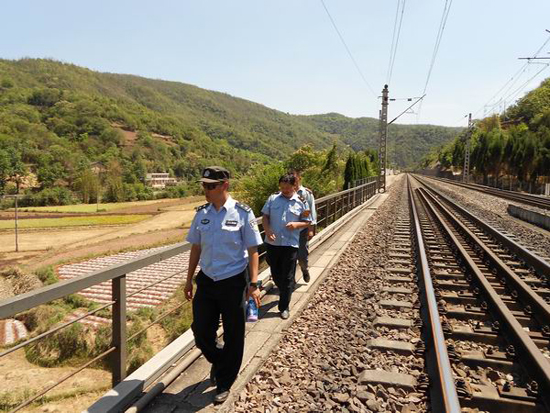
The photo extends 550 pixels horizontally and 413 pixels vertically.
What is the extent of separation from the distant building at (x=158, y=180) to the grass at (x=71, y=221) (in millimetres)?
61526

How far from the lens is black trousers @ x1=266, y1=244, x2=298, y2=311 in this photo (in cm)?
514

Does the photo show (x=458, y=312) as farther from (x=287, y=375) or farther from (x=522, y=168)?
(x=522, y=168)

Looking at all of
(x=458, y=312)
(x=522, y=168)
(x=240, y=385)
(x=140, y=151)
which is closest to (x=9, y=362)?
(x=240, y=385)

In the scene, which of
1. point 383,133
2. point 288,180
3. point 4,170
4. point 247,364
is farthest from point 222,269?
point 4,170

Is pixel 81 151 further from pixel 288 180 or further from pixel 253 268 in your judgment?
pixel 253 268

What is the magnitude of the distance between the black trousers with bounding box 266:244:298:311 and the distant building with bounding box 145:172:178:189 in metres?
132

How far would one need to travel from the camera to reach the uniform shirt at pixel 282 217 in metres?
5.11

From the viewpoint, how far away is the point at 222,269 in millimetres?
3191

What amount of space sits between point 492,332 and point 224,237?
137 inches

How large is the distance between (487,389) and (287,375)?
5.64 ft

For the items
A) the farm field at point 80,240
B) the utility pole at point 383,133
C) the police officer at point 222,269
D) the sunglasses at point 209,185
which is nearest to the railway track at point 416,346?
the police officer at point 222,269

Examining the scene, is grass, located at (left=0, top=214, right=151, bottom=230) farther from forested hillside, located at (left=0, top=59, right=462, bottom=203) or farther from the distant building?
the distant building

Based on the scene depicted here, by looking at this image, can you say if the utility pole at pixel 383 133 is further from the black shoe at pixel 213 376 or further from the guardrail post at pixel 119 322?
the guardrail post at pixel 119 322

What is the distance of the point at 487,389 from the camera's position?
341 centimetres
